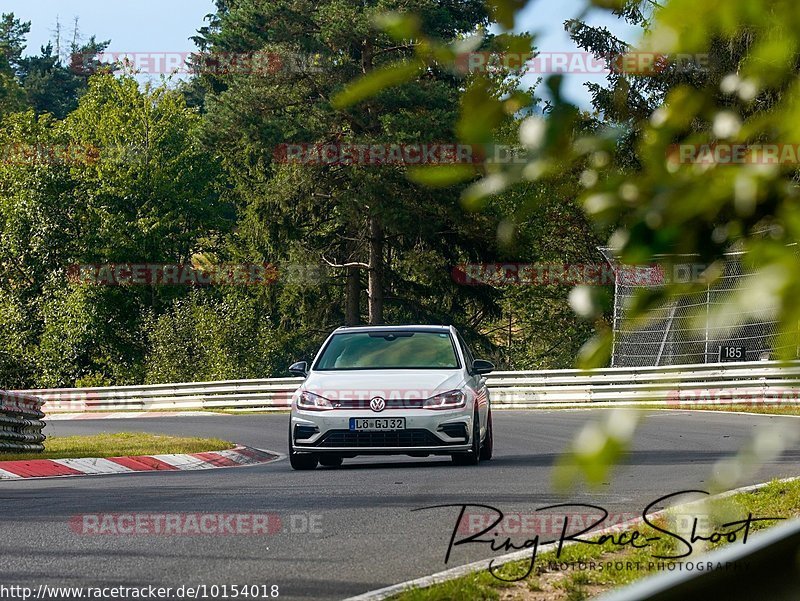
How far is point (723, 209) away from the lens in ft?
5.12

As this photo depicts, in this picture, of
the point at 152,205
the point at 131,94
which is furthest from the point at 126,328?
the point at 131,94

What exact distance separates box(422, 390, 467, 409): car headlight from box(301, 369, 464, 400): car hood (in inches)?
2.0

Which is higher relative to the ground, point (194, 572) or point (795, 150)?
point (795, 150)

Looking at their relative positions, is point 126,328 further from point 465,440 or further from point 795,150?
point 795,150

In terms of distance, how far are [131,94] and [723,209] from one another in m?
63.3

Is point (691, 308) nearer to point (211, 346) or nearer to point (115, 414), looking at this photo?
point (115, 414)

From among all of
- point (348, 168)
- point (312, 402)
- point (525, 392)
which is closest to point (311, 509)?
point (312, 402)

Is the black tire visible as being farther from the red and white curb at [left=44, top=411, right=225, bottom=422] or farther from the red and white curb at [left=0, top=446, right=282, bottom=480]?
the red and white curb at [left=44, top=411, right=225, bottom=422]

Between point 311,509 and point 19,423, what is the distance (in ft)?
27.8

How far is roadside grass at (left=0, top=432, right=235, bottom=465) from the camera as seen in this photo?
1659 centimetres

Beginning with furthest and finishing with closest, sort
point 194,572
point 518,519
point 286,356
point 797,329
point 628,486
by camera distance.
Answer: point 286,356, point 628,486, point 518,519, point 194,572, point 797,329

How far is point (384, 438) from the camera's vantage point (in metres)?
13.9

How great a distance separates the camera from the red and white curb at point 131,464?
1478cm

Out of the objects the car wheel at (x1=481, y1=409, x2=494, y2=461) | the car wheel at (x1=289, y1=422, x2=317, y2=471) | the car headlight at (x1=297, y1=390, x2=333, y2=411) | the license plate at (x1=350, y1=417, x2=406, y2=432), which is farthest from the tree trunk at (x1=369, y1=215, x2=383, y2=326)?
the license plate at (x1=350, y1=417, x2=406, y2=432)
